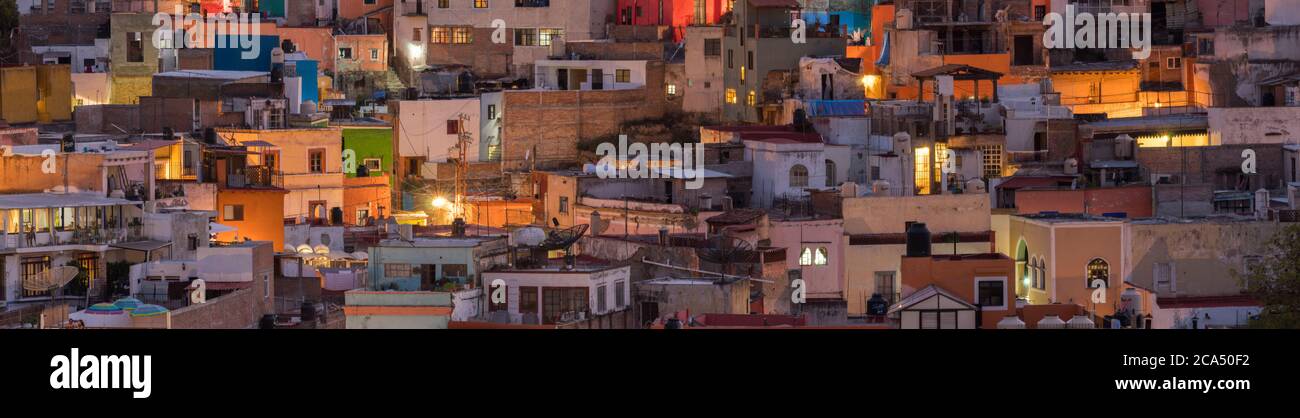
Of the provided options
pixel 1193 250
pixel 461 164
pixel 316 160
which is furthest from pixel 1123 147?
pixel 316 160

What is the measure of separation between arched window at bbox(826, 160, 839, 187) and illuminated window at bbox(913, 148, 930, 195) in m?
1.21

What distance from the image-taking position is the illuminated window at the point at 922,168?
35.8 metres

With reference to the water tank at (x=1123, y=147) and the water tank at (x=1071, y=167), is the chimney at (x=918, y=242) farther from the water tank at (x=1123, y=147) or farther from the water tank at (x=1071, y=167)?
the water tank at (x=1123, y=147)

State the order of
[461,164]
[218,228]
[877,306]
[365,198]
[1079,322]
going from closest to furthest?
[1079,322], [877,306], [218,228], [365,198], [461,164]

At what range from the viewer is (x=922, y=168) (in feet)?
119

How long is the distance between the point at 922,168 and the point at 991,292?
11608 mm

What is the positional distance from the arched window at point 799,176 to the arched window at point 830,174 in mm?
503

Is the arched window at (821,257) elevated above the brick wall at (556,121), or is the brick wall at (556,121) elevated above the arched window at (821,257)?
the brick wall at (556,121)

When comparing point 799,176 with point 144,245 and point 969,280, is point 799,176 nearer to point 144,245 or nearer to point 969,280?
point 969,280

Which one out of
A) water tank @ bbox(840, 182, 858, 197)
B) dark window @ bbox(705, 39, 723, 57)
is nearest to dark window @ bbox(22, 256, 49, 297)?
water tank @ bbox(840, 182, 858, 197)

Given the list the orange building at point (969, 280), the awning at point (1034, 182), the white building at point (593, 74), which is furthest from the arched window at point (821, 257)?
the white building at point (593, 74)
